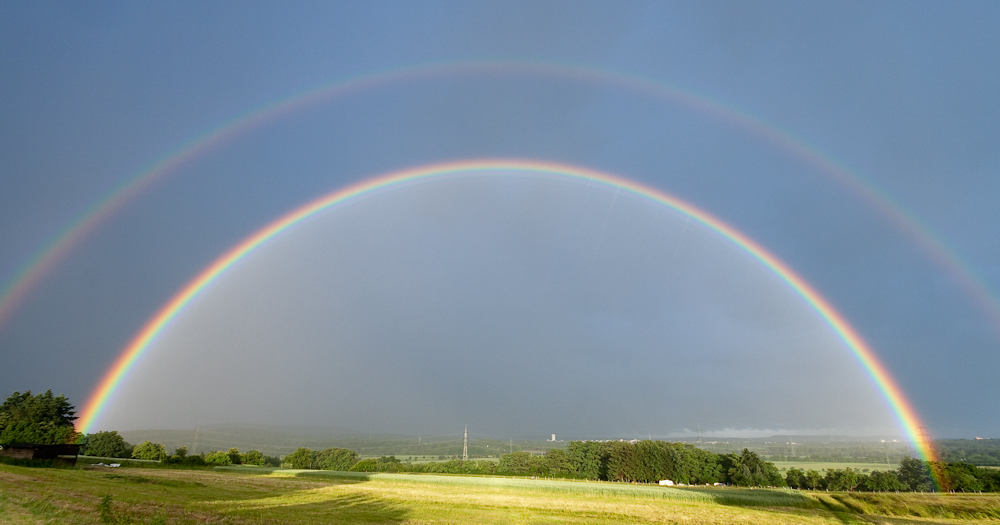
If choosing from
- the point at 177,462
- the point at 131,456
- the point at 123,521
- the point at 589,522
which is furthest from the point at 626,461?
the point at 131,456

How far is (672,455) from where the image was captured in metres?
107

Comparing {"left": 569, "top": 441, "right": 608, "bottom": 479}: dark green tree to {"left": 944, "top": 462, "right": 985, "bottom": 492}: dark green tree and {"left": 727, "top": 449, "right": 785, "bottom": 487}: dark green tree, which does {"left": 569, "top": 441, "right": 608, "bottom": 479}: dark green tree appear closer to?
{"left": 727, "top": 449, "right": 785, "bottom": 487}: dark green tree

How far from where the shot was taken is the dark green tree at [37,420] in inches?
2697

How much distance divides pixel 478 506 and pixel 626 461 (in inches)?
3160

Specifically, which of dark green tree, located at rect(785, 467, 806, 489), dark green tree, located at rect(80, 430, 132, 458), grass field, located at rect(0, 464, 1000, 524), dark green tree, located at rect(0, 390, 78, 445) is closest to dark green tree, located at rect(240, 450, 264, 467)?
dark green tree, located at rect(80, 430, 132, 458)

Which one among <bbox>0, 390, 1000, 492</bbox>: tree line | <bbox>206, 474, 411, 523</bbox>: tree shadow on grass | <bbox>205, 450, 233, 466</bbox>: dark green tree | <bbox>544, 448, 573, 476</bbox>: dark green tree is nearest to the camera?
<bbox>206, 474, 411, 523</bbox>: tree shadow on grass

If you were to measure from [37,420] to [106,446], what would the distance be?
45000mm

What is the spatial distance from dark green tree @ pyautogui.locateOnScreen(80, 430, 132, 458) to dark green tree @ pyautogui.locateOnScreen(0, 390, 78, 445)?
3531 cm

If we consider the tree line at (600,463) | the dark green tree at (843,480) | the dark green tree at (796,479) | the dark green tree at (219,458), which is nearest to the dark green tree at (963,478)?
the tree line at (600,463)

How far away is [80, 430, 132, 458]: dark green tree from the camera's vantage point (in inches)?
4331

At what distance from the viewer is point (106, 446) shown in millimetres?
110062

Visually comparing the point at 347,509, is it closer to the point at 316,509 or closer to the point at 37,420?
the point at 316,509

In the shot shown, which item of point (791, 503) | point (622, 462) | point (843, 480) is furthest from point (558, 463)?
point (791, 503)

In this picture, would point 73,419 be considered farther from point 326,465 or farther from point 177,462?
point 326,465
